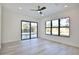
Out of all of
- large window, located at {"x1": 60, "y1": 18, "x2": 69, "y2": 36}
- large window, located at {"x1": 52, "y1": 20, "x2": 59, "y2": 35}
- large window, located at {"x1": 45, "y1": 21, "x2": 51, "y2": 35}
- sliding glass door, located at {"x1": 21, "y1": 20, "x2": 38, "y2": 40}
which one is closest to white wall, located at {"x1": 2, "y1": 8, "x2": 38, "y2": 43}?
sliding glass door, located at {"x1": 21, "y1": 20, "x2": 38, "y2": 40}

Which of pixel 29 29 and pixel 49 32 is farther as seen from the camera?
pixel 49 32

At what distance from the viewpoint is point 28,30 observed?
2348 millimetres

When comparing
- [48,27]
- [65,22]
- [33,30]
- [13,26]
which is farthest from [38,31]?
[65,22]

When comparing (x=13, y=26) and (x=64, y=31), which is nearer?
(x=13, y=26)

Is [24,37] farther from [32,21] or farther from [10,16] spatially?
[10,16]

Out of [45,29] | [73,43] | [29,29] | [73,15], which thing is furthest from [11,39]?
[73,15]

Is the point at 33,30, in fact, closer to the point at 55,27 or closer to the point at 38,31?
the point at 38,31

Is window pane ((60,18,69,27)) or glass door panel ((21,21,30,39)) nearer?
glass door panel ((21,21,30,39))

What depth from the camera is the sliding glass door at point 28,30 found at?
2.39 m

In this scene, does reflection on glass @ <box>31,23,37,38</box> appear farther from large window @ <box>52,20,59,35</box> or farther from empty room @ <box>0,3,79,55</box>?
large window @ <box>52,20,59,35</box>

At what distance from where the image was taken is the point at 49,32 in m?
2.65

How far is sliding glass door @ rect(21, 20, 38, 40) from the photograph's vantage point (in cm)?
239

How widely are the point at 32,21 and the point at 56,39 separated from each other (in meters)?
0.93
